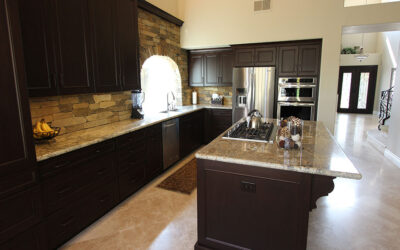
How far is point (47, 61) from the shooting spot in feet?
7.41

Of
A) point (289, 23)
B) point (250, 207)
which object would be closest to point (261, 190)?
point (250, 207)

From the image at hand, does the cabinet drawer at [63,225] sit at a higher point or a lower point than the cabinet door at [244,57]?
lower

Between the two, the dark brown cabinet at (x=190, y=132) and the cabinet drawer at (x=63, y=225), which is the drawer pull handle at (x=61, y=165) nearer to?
the cabinet drawer at (x=63, y=225)

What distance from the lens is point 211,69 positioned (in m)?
5.80

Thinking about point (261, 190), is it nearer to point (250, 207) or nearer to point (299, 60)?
point (250, 207)

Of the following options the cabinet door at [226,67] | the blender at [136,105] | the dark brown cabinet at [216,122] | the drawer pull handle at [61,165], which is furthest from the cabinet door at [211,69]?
the drawer pull handle at [61,165]

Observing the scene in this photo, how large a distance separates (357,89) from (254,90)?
8.80 meters

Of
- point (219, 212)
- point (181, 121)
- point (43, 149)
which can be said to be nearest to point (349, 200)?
point (219, 212)

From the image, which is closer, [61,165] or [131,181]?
[61,165]

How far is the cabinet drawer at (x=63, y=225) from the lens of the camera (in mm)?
2125

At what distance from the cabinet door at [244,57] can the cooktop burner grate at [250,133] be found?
8.78 ft

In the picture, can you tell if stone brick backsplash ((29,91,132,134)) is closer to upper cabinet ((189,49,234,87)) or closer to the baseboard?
upper cabinet ((189,49,234,87))

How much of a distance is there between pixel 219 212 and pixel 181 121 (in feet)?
8.60

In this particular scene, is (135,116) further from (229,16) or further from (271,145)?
(229,16)
